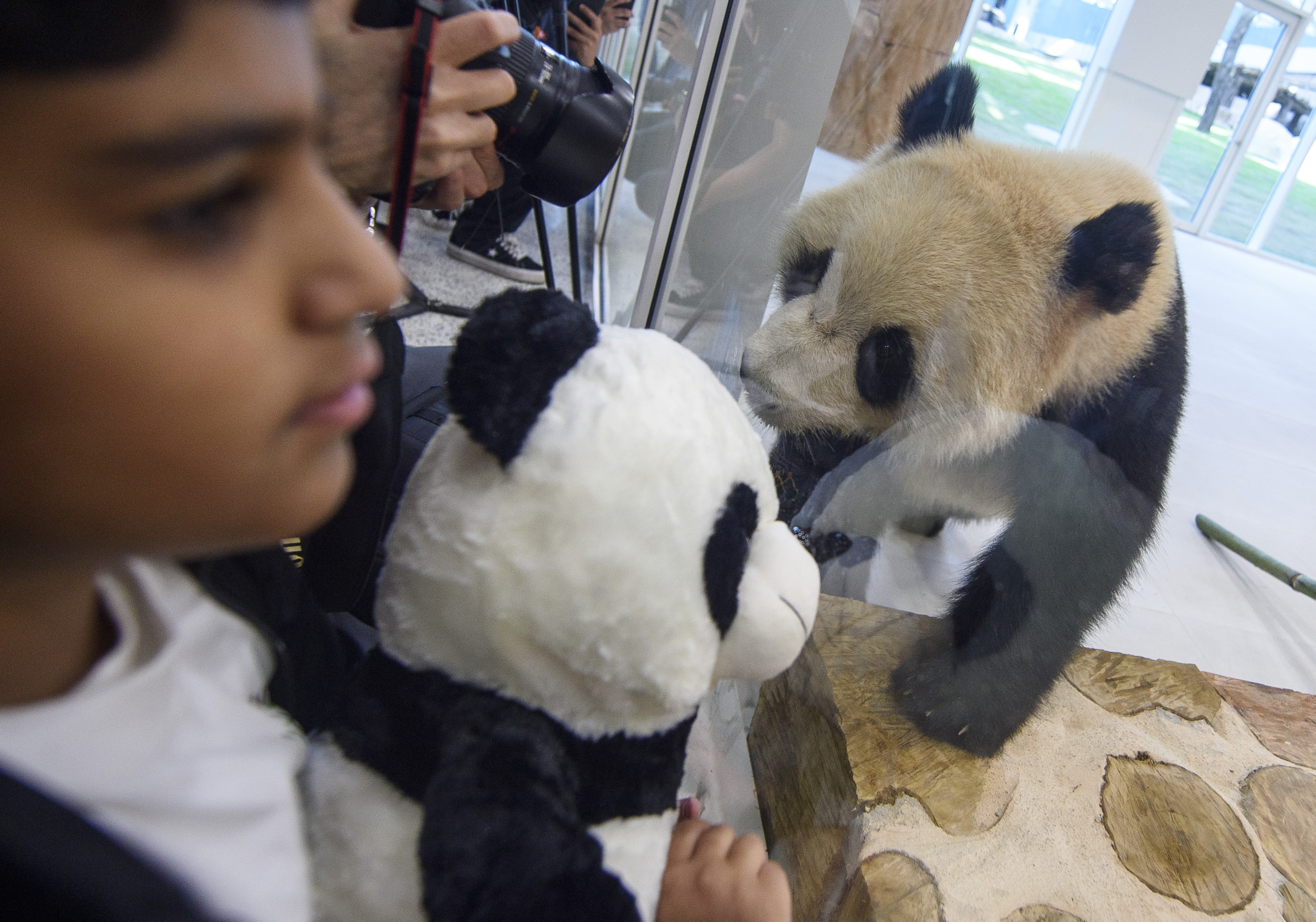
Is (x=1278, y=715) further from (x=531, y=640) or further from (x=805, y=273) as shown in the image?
(x=531, y=640)

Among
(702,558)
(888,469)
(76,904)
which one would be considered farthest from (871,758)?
(76,904)

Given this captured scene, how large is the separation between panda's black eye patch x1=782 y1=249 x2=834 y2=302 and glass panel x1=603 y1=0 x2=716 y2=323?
0.47 m

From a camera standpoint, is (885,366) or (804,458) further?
(804,458)

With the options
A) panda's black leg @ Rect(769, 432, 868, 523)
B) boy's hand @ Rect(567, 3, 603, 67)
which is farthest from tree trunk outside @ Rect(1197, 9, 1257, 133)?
boy's hand @ Rect(567, 3, 603, 67)

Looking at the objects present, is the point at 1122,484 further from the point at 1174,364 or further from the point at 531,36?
the point at 531,36

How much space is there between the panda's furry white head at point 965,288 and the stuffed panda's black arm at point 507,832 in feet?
1.40

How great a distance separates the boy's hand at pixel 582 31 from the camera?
4.42 ft

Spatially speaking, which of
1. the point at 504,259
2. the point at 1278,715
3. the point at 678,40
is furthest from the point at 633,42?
the point at 1278,715

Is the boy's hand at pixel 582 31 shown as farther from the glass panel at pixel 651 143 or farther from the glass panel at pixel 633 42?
the glass panel at pixel 633 42

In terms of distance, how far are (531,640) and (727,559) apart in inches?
4.6

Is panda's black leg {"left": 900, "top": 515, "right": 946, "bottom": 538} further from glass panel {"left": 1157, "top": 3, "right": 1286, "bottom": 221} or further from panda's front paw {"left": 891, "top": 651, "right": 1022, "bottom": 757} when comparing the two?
glass panel {"left": 1157, "top": 3, "right": 1286, "bottom": 221}

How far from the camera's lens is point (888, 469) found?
791mm

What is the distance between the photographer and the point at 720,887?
46 centimetres

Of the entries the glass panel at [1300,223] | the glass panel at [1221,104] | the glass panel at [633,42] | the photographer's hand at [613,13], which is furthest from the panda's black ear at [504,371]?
the glass panel at [633,42]
